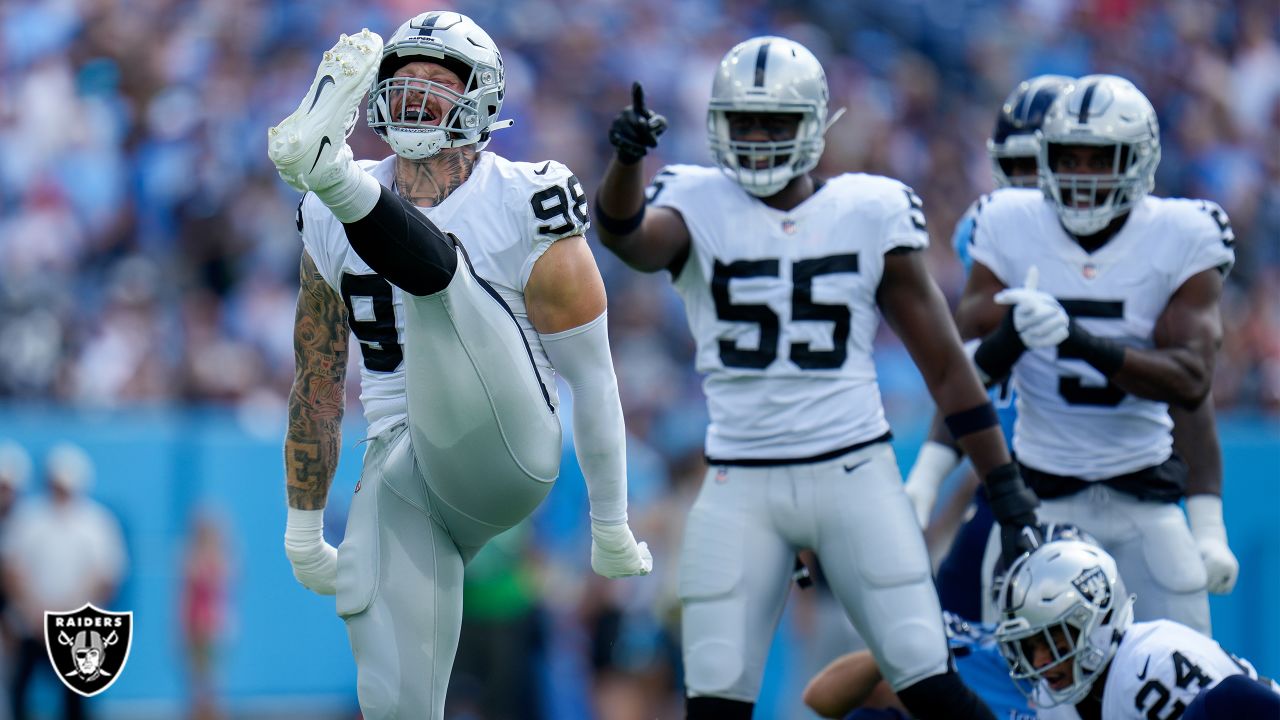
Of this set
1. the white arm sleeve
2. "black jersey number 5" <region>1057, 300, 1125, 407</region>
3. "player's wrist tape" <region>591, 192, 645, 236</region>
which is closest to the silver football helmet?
"black jersey number 5" <region>1057, 300, 1125, 407</region>

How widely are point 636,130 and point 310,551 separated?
1.38 m

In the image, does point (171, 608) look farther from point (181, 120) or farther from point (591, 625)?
point (181, 120)

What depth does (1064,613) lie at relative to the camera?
180 inches

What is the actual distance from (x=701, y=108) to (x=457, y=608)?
826 cm

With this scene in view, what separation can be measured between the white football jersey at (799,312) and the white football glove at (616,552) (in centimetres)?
71

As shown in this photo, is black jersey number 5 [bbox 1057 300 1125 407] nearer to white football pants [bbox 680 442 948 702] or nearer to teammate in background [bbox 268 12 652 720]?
white football pants [bbox 680 442 948 702]

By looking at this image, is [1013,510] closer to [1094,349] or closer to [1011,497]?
[1011,497]

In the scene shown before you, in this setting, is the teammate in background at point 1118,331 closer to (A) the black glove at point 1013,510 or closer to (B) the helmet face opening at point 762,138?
(A) the black glove at point 1013,510

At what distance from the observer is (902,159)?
491 inches

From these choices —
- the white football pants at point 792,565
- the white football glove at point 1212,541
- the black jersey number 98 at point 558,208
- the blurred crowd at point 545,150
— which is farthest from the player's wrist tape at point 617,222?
the blurred crowd at point 545,150

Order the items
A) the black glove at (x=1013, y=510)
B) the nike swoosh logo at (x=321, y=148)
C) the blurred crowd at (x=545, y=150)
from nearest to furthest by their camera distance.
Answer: the nike swoosh logo at (x=321, y=148), the black glove at (x=1013, y=510), the blurred crowd at (x=545, y=150)

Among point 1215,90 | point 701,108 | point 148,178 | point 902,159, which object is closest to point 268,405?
Answer: point 148,178

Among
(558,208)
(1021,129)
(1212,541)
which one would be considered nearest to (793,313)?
(558,208)

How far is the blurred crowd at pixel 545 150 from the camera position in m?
9.41
